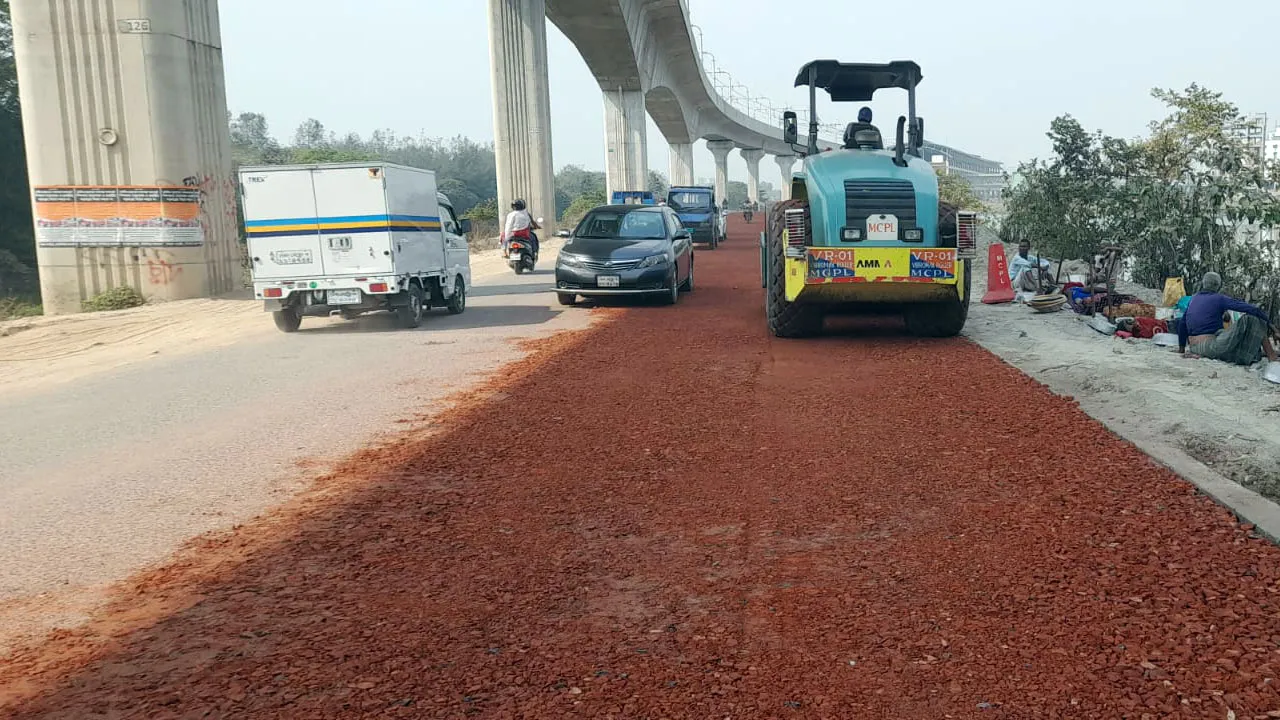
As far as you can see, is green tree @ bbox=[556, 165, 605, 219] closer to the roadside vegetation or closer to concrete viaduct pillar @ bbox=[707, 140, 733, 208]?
concrete viaduct pillar @ bbox=[707, 140, 733, 208]

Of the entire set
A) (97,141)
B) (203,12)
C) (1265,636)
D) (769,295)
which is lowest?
(1265,636)

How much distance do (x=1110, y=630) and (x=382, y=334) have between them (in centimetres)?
1203

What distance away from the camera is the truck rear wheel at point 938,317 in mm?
12008

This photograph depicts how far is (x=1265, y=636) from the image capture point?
3.85 meters

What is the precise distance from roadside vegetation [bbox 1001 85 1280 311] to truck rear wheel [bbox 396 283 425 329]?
12155 mm

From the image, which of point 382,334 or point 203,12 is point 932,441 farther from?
point 203,12

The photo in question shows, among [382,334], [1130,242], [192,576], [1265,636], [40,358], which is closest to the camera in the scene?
[1265,636]

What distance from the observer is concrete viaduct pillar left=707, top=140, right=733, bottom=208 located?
9900cm

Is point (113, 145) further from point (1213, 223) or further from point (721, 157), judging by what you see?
point (721, 157)

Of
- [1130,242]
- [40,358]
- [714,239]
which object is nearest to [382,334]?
[40,358]

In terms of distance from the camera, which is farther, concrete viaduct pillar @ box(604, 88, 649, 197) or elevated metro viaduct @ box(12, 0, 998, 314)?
concrete viaduct pillar @ box(604, 88, 649, 197)

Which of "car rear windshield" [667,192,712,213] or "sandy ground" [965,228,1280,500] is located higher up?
"car rear windshield" [667,192,712,213]

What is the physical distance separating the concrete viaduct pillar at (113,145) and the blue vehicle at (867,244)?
44.4 ft

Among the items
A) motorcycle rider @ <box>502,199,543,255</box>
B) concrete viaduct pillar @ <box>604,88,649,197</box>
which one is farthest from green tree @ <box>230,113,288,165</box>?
motorcycle rider @ <box>502,199,543,255</box>
